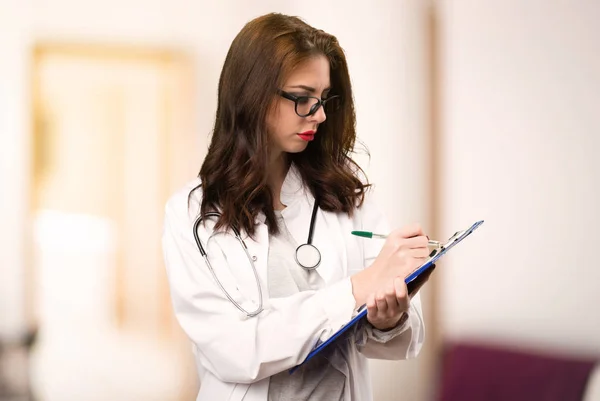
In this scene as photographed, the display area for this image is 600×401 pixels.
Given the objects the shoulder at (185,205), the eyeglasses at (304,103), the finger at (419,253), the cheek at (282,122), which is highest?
the eyeglasses at (304,103)

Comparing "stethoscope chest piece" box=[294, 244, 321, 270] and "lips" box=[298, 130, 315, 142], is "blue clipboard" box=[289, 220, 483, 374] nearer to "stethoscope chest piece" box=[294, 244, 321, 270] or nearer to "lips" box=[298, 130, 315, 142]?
"stethoscope chest piece" box=[294, 244, 321, 270]

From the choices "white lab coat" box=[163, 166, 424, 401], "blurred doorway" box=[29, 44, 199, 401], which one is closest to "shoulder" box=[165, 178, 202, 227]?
"white lab coat" box=[163, 166, 424, 401]

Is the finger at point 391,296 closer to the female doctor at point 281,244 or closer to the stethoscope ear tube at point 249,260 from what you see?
the female doctor at point 281,244

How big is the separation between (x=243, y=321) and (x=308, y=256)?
195mm

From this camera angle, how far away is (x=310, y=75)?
136cm

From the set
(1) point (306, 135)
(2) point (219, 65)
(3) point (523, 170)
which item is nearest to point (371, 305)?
(1) point (306, 135)

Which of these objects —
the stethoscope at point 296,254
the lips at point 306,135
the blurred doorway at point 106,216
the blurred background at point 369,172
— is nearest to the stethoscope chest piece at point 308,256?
the stethoscope at point 296,254

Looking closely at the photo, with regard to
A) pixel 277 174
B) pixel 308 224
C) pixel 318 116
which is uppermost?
pixel 318 116

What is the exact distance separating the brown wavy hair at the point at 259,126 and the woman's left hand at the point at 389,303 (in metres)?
0.32

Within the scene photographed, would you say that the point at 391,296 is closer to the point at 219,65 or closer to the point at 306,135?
the point at 306,135

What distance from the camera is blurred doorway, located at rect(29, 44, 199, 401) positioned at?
3957 mm

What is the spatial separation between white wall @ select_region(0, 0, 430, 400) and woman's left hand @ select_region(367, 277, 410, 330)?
2.32 m

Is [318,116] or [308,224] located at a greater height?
[318,116]

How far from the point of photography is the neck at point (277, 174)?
58.1 inches
